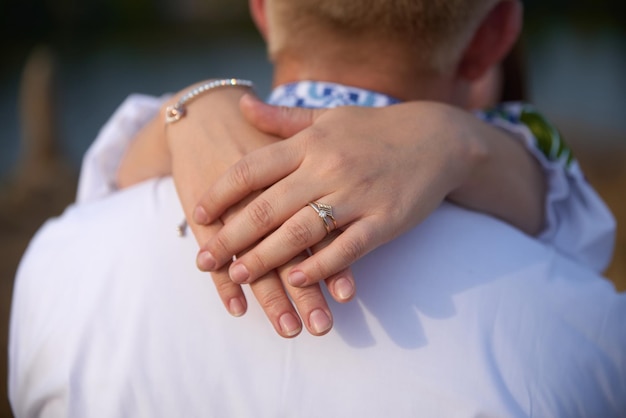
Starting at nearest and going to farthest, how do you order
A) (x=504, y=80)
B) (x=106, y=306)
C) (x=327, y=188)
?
(x=327, y=188) → (x=106, y=306) → (x=504, y=80)

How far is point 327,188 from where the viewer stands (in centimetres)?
86

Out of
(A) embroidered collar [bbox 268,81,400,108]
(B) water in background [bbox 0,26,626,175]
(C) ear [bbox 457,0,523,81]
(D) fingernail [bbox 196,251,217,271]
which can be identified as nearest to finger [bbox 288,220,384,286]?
(D) fingernail [bbox 196,251,217,271]

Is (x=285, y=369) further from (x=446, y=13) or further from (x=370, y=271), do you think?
(x=446, y=13)

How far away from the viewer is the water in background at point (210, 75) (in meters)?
11.8

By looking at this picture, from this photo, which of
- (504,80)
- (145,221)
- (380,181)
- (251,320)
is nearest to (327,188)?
(380,181)

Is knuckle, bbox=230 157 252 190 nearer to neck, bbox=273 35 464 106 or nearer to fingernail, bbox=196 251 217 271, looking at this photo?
fingernail, bbox=196 251 217 271

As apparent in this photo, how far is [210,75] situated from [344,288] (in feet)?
53.0

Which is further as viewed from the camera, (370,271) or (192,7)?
(192,7)

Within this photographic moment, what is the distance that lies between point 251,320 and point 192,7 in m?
24.3

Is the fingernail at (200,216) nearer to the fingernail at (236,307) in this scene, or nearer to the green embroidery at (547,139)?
the fingernail at (236,307)

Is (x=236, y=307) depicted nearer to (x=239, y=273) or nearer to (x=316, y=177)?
(x=239, y=273)

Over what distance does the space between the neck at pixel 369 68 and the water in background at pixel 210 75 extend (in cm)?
781

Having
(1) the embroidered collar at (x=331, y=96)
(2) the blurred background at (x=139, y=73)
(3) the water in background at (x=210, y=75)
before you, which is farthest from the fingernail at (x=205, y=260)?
(3) the water in background at (x=210, y=75)

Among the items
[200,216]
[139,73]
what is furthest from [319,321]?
[139,73]
